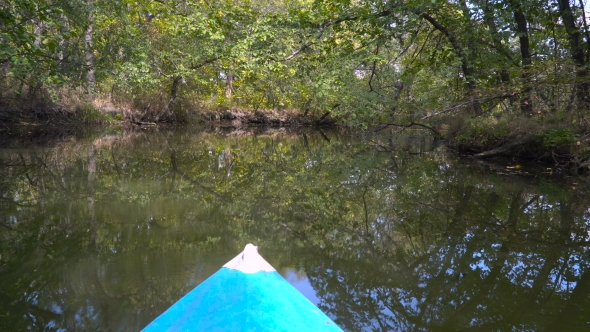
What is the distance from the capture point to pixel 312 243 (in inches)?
188

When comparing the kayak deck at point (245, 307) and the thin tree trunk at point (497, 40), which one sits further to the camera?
the thin tree trunk at point (497, 40)

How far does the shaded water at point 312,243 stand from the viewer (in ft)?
10.7

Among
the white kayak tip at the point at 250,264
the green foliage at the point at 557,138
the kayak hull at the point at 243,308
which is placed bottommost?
the kayak hull at the point at 243,308

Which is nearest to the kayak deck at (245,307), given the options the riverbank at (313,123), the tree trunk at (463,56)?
the riverbank at (313,123)

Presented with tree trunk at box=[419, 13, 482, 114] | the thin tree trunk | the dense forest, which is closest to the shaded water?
the dense forest

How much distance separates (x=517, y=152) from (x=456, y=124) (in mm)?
1897

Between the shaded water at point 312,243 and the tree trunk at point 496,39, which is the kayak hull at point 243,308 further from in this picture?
the tree trunk at point 496,39

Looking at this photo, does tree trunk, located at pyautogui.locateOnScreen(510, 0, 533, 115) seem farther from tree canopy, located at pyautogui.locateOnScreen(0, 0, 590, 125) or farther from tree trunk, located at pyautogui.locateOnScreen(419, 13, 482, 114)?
tree trunk, located at pyautogui.locateOnScreen(419, 13, 482, 114)

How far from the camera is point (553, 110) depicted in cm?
1079

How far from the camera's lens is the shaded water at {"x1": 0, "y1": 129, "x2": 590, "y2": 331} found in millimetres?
3262

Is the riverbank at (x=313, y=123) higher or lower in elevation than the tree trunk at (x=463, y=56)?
lower

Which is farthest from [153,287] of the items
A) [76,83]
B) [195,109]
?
[195,109]

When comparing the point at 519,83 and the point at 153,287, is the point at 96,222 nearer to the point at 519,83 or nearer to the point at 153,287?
the point at 153,287

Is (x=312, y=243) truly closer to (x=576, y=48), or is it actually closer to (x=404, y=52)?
(x=404, y=52)
